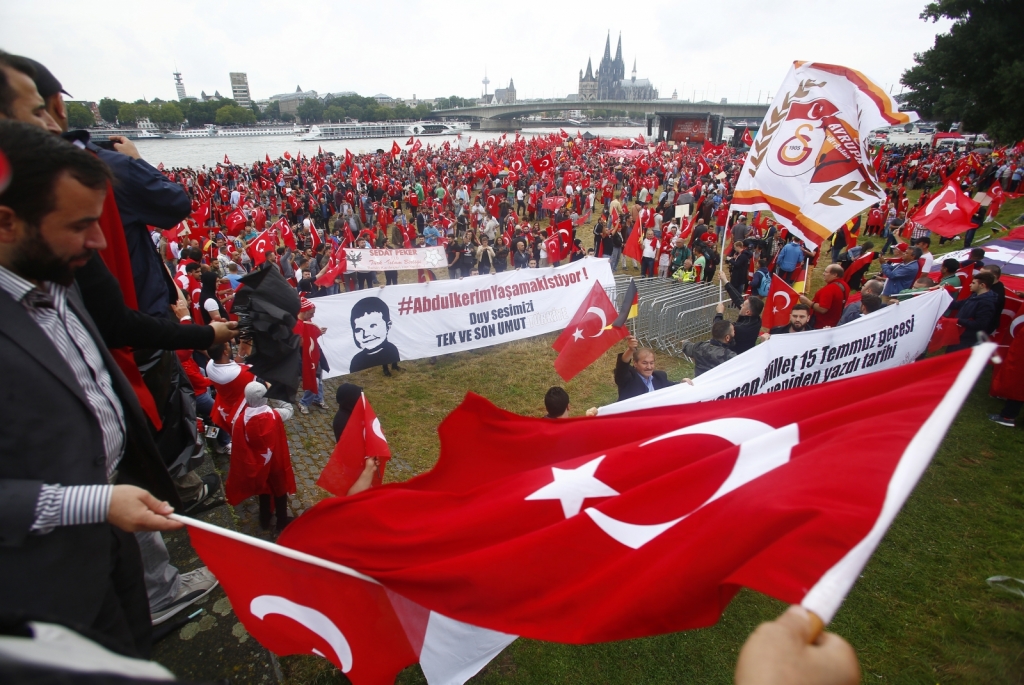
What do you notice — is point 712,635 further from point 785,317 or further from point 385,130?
point 385,130

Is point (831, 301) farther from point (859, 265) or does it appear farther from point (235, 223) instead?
point (235, 223)

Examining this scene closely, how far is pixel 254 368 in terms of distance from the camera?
12.3ft

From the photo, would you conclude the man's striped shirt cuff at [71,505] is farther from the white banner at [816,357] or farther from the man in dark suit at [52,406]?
the white banner at [816,357]

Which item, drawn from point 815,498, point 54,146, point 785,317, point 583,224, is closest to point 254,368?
point 54,146

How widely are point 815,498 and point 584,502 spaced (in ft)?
3.51

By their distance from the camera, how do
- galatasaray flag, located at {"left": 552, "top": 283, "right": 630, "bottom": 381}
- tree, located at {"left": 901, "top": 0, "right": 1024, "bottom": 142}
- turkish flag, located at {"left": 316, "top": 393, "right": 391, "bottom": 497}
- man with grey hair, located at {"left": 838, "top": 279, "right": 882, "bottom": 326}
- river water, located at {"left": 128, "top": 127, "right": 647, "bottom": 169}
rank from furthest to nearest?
river water, located at {"left": 128, "top": 127, "right": 647, "bottom": 169}
tree, located at {"left": 901, "top": 0, "right": 1024, "bottom": 142}
man with grey hair, located at {"left": 838, "top": 279, "right": 882, "bottom": 326}
galatasaray flag, located at {"left": 552, "top": 283, "right": 630, "bottom": 381}
turkish flag, located at {"left": 316, "top": 393, "right": 391, "bottom": 497}

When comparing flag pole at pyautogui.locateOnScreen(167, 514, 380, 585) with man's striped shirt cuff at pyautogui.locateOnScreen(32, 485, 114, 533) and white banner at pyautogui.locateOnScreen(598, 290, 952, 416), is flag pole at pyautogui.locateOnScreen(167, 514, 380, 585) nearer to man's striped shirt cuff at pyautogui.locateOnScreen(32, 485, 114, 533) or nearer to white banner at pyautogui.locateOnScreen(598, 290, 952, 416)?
man's striped shirt cuff at pyautogui.locateOnScreen(32, 485, 114, 533)

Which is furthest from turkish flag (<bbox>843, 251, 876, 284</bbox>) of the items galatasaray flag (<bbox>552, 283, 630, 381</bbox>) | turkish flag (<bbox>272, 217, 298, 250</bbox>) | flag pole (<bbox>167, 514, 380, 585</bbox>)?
turkish flag (<bbox>272, 217, 298, 250</bbox>)

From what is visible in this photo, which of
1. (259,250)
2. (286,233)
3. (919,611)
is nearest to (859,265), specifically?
(919,611)

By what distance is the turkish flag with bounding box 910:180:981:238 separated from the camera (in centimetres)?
1247

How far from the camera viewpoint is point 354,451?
13.6 ft

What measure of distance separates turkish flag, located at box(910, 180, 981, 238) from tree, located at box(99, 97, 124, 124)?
133 meters

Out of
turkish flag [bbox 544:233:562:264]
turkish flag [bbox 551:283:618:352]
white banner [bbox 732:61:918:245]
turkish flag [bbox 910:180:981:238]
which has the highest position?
white banner [bbox 732:61:918:245]

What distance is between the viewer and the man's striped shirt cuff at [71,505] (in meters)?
1.73
